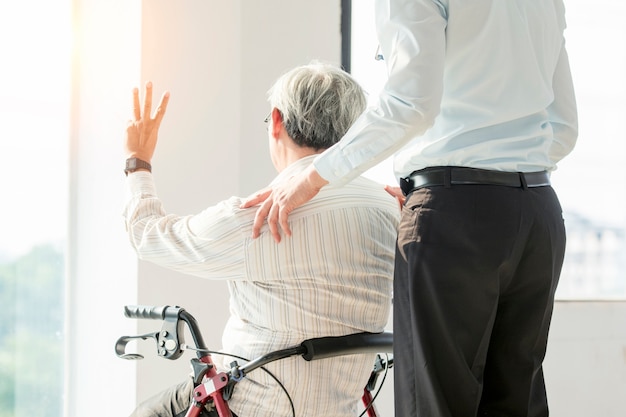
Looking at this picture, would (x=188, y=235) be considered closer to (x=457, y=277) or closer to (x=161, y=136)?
(x=457, y=277)

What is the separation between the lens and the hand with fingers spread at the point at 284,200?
4.68 ft

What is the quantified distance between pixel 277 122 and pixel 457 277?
0.56m

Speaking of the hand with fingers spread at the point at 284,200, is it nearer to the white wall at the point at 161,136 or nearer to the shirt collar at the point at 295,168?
the shirt collar at the point at 295,168

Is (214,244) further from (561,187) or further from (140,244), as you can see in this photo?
(561,187)

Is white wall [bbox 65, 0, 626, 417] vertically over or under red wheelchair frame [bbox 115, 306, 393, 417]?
over

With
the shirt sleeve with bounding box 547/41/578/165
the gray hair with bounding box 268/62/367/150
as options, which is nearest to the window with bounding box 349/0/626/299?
the shirt sleeve with bounding box 547/41/578/165

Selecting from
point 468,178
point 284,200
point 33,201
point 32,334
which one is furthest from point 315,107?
point 32,334

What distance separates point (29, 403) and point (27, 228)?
0.61 meters

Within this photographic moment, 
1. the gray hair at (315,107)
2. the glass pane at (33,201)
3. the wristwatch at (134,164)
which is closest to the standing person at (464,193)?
the gray hair at (315,107)

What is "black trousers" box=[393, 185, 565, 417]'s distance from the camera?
4.41 feet

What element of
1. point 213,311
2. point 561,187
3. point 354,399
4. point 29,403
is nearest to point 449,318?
point 354,399

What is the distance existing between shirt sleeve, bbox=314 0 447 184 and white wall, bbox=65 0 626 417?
4.18 feet

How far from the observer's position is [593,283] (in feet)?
11.5

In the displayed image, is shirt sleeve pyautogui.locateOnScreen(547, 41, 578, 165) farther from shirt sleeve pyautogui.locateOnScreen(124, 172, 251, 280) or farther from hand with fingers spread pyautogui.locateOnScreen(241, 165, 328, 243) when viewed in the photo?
shirt sleeve pyautogui.locateOnScreen(124, 172, 251, 280)
